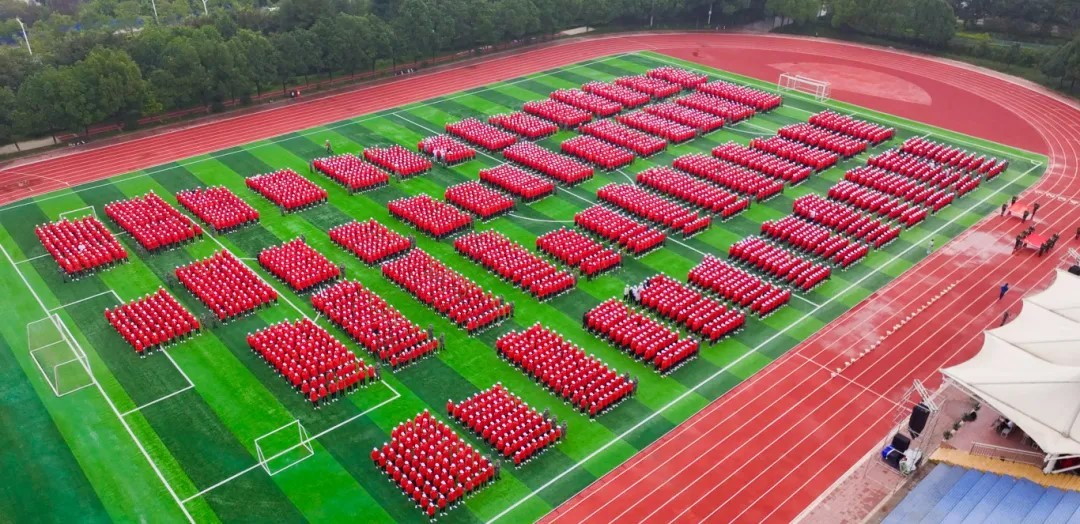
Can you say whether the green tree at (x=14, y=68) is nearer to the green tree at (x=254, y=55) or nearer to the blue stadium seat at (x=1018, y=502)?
the green tree at (x=254, y=55)

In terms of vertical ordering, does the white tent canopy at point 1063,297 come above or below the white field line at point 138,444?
above

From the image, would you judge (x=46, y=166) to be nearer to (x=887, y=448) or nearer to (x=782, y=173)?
(x=782, y=173)

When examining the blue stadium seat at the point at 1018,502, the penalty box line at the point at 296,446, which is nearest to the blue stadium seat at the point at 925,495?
the blue stadium seat at the point at 1018,502

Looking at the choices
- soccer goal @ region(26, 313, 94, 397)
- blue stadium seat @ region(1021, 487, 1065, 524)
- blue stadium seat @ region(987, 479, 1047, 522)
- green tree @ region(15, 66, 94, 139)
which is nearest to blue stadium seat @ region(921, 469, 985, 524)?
blue stadium seat @ region(987, 479, 1047, 522)

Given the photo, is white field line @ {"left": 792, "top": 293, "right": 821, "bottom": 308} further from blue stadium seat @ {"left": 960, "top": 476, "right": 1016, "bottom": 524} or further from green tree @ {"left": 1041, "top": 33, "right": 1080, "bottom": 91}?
green tree @ {"left": 1041, "top": 33, "right": 1080, "bottom": 91}

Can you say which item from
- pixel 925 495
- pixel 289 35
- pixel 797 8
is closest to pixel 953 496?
pixel 925 495

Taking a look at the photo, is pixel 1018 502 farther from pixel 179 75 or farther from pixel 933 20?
pixel 933 20
